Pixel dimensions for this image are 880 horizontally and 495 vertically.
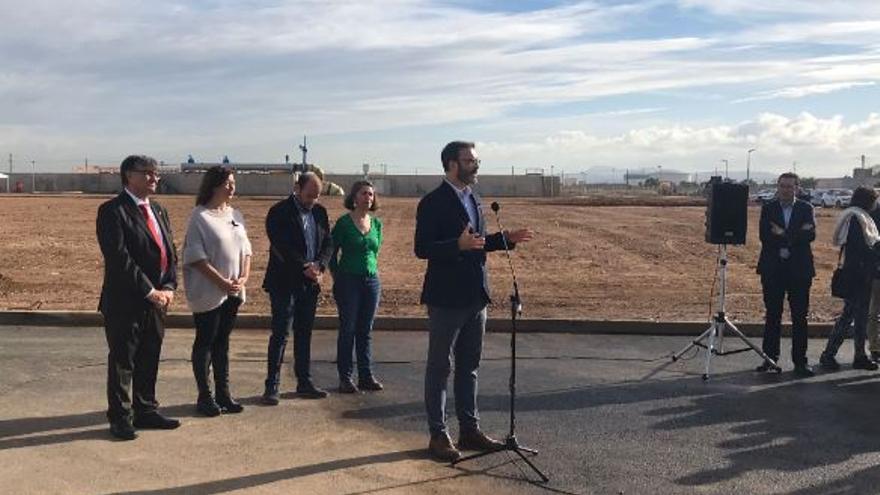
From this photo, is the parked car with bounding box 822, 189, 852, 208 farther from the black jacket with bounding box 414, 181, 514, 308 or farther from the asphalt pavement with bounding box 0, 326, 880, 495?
the black jacket with bounding box 414, 181, 514, 308

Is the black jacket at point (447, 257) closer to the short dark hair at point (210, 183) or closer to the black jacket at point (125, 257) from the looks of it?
the short dark hair at point (210, 183)

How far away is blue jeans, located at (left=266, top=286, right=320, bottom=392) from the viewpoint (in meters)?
7.14

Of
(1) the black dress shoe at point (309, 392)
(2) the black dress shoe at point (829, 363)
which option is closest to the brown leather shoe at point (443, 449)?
(1) the black dress shoe at point (309, 392)

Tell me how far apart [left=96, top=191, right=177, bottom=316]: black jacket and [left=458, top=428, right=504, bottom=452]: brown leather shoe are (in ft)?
7.94

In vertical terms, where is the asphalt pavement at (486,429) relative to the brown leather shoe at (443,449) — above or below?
below

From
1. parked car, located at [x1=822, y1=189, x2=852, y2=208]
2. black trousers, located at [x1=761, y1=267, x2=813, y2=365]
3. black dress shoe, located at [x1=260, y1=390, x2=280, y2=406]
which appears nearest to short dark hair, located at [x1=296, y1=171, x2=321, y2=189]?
black dress shoe, located at [x1=260, y1=390, x2=280, y2=406]

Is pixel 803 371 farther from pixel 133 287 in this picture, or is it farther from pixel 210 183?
pixel 133 287

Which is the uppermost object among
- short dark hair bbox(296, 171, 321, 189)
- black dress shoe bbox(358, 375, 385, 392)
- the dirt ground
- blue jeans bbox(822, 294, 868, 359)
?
short dark hair bbox(296, 171, 321, 189)

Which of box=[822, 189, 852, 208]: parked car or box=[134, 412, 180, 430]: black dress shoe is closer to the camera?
box=[134, 412, 180, 430]: black dress shoe

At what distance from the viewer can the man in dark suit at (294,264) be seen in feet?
23.2

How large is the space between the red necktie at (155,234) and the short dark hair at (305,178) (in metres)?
1.34

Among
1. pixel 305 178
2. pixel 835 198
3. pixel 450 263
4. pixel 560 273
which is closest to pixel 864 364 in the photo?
pixel 450 263

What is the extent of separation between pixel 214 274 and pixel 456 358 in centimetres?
193

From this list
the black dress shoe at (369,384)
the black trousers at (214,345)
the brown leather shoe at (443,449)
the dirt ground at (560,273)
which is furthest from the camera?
the dirt ground at (560,273)
